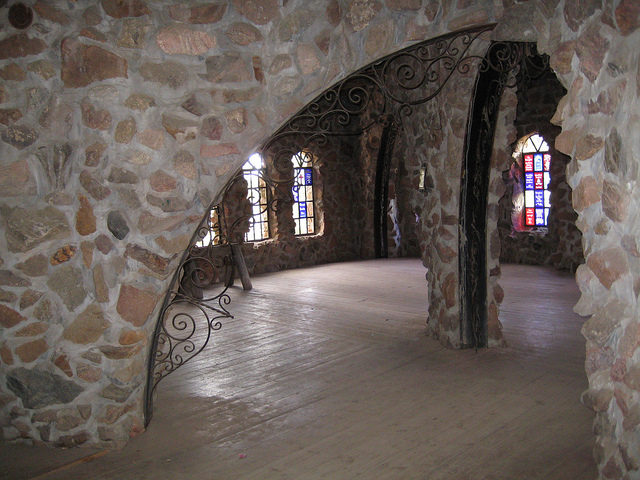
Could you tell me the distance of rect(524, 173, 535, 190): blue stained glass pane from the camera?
33.2 ft

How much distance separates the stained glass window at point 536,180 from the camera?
991cm

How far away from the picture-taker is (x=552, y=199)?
31.6 ft

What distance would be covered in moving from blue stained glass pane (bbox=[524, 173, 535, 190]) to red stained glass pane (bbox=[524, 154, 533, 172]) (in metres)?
0.09

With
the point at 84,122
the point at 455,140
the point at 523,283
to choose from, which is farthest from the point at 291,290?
the point at 84,122

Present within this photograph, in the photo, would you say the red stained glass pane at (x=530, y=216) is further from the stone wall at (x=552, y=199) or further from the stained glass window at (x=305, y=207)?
the stained glass window at (x=305, y=207)

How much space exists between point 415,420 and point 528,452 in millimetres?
721

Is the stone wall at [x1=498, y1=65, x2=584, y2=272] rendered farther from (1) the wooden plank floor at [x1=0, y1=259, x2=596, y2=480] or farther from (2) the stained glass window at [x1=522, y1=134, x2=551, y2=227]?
(1) the wooden plank floor at [x1=0, y1=259, x2=596, y2=480]

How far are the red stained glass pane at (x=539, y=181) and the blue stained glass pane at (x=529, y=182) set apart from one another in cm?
7

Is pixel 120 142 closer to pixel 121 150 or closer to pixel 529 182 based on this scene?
pixel 121 150

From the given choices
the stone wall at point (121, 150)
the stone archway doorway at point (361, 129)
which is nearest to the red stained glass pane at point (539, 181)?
the stone archway doorway at point (361, 129)

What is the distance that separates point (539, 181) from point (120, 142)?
836 cm

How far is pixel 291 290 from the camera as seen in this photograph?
8.47m

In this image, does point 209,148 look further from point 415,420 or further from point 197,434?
point 415,420

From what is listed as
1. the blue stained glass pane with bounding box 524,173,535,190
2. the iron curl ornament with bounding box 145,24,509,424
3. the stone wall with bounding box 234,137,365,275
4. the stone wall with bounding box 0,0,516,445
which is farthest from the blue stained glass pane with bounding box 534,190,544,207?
the stone wall with bounding box 0,0,516,445
